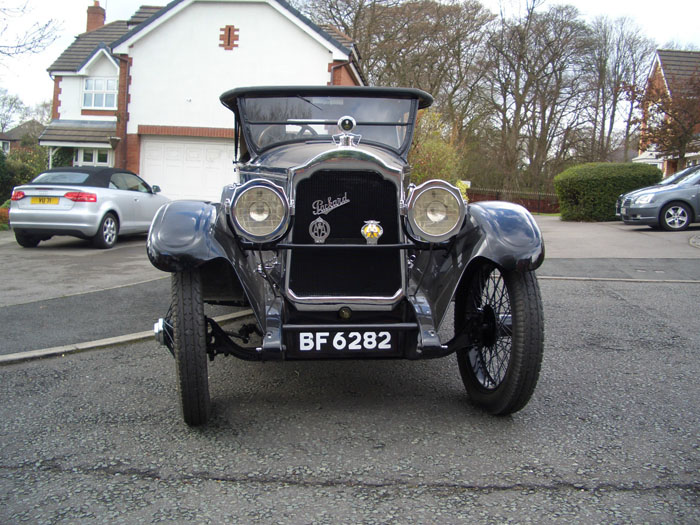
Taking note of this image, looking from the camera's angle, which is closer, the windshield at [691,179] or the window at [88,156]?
the windshield at [691,179]

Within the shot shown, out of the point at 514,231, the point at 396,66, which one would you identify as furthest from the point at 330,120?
the point at 396,66

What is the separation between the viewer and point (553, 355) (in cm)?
470

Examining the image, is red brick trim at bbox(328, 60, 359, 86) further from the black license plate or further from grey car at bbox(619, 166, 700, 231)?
the black license plate

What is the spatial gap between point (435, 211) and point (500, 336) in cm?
81

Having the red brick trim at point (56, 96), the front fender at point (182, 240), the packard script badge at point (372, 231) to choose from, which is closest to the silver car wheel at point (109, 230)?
the front fender at point (182, 240)

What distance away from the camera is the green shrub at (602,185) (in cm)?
1716

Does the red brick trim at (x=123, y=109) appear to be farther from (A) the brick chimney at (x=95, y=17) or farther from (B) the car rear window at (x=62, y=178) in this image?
(A) the brick chimney at (x=95, y=17)

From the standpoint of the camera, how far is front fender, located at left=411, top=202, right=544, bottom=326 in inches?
128

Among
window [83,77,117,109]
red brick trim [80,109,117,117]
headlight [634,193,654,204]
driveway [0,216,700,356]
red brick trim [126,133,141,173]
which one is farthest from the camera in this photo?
window [83,77,117,109]

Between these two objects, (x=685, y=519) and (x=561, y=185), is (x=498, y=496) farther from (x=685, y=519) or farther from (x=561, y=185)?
(x=561, y=185)

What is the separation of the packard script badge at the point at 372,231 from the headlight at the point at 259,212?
0.44 m

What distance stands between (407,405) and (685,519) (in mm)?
1606

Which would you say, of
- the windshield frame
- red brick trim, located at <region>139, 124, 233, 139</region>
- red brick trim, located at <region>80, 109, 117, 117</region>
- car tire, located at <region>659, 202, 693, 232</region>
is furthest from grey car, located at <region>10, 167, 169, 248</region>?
red brick trim, located at <region>80, 109, 117, 117</region>

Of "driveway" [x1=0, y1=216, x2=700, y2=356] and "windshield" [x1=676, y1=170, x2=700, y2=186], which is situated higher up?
"windshield" [x1=676, y1=170, x2=700, y2=186]
